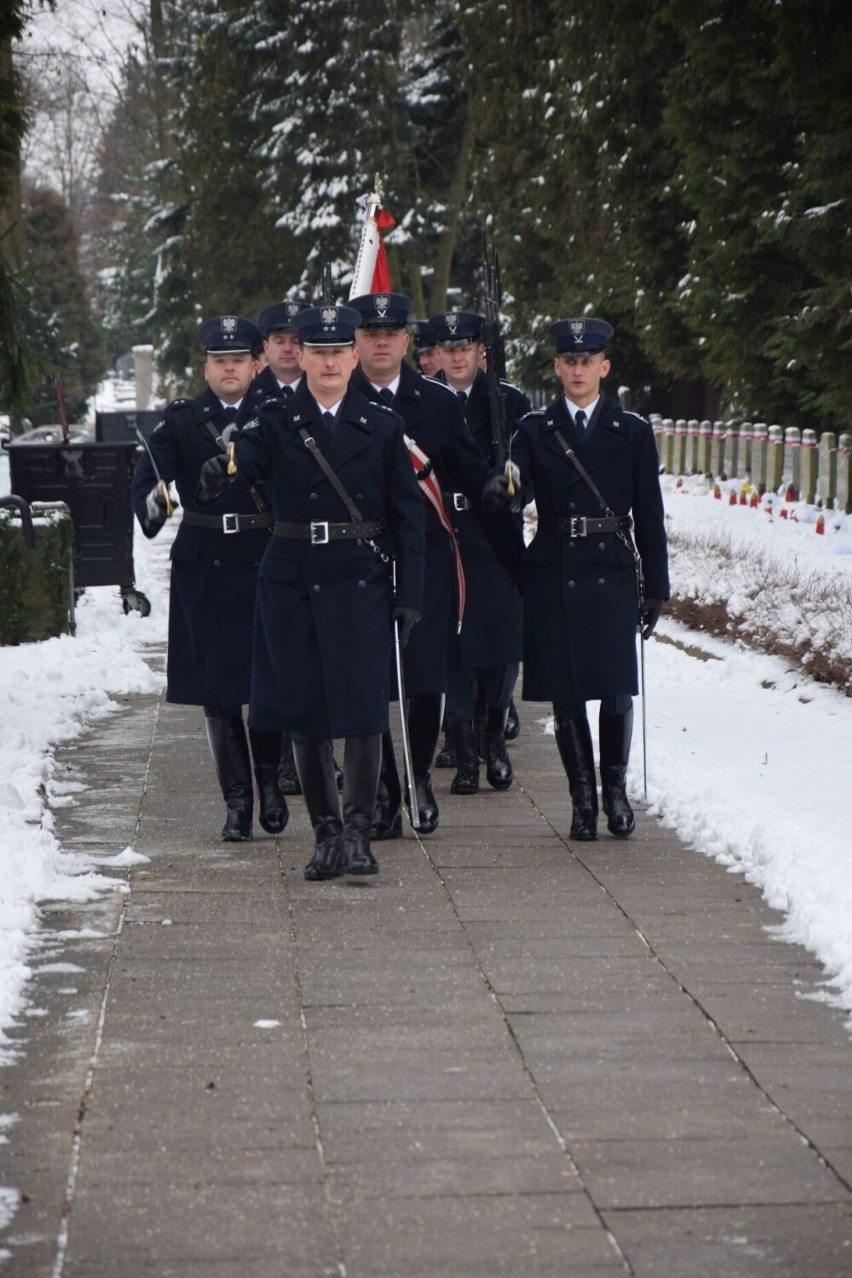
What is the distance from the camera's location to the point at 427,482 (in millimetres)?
8914

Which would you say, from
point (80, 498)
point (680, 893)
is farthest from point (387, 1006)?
point (80, 498)

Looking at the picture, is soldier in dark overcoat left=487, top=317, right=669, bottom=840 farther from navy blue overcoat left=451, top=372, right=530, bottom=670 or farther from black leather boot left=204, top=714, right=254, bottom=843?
black leather boot left=204, top=714, right=254, bottom=843

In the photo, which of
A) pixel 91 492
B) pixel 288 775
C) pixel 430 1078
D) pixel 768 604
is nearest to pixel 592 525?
Answer: pixel 288 775

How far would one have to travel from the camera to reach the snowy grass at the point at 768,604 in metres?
13.2

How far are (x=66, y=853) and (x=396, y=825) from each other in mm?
1290

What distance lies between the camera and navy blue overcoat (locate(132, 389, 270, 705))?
27.4ft

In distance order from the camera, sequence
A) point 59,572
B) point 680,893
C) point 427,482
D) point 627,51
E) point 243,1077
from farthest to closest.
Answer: point 627,51
point 59,572
point 427,482
point 680,893
point 243,1077

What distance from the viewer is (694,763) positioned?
9.99 m

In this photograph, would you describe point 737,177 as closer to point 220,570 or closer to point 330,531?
point 220,570

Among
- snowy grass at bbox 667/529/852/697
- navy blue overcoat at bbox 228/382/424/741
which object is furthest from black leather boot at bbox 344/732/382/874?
snowy grass at bbox 667/529/852/697

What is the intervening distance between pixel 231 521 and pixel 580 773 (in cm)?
163

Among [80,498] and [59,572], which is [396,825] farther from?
[80,498]

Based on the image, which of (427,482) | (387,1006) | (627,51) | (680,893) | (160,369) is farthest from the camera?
(160,369)

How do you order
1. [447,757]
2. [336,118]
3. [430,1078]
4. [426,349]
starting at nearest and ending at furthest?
1. [430,1078]
2. [426,349]
3. [447,757]
4. [336,118]
